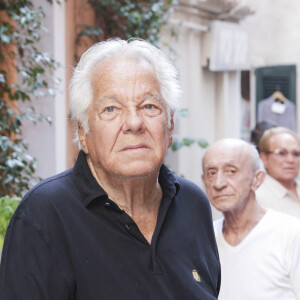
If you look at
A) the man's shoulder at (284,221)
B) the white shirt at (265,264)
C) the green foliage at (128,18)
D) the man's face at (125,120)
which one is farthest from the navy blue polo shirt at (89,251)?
the green foliage at (128,18)

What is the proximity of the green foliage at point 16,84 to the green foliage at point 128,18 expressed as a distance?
1534 millimetres

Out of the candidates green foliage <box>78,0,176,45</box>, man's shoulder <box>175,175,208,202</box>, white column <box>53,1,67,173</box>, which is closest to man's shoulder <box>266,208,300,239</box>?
man's shoulder <box>175,175,208,202</box>

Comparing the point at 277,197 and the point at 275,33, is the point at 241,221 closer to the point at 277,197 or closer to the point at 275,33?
the point at 277,197

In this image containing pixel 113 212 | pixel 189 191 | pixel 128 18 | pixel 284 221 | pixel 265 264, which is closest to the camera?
pixel 113 212

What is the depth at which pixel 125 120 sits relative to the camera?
2.20 meters

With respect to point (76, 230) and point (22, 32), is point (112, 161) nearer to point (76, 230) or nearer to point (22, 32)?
point (76, 230)

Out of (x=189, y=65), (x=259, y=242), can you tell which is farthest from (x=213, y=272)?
(x=189, y=65)

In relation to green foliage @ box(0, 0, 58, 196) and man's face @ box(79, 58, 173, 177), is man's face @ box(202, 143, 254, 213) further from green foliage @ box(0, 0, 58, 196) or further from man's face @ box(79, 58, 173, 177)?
man's face @ box(79, 58, 173, 177)

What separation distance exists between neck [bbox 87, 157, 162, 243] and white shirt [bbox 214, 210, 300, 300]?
1214 mm

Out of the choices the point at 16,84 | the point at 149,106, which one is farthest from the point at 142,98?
the point at 16,84

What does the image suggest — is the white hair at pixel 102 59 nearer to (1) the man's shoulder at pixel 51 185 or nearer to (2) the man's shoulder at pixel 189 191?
(1) the man's shoulder at pixel 51 185

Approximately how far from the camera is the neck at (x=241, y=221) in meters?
3.70

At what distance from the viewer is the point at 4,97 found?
16.0 ft

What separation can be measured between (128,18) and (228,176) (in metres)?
3.09
